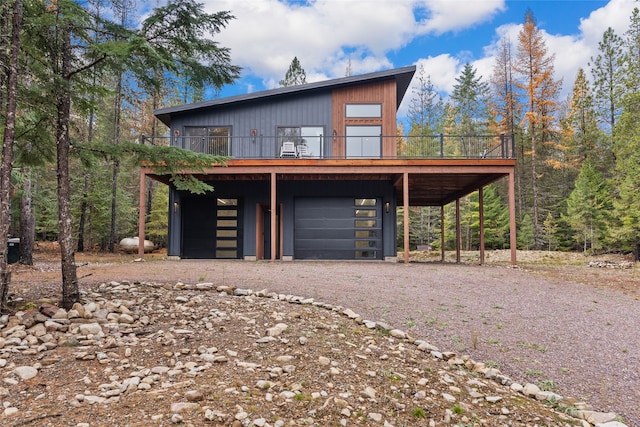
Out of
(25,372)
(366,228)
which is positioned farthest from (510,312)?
(366,228)

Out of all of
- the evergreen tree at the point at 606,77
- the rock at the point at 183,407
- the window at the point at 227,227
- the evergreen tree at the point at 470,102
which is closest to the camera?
the rock at the point at 183,407

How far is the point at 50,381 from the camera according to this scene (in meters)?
2.82

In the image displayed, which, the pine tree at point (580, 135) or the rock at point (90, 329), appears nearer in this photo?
the rock at point (90, 329)

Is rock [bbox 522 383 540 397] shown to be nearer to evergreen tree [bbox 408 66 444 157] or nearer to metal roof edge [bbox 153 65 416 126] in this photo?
metal roof edge [bbox 153 65 416 126]

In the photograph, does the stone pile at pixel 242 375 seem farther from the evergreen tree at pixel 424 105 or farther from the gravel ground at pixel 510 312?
the evergreen tree at pixel 424 105

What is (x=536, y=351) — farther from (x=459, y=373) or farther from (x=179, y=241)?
(x=179, y=241)

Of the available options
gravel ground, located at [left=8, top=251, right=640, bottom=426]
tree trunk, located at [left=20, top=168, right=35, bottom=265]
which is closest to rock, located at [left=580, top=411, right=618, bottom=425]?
gravel ground, located at [left=8, top=251, right=640, bottom=426]

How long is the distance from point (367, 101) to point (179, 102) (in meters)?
17.6

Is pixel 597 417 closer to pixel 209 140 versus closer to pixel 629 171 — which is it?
pixel 209 140

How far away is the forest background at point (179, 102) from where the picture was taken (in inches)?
170

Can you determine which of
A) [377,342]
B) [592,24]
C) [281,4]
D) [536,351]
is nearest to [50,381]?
[377,342]

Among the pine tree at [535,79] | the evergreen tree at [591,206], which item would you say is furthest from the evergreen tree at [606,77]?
the evergreen tree at [591,206]

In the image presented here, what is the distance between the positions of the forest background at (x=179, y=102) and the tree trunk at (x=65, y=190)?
0.02m

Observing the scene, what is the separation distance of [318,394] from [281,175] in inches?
409
